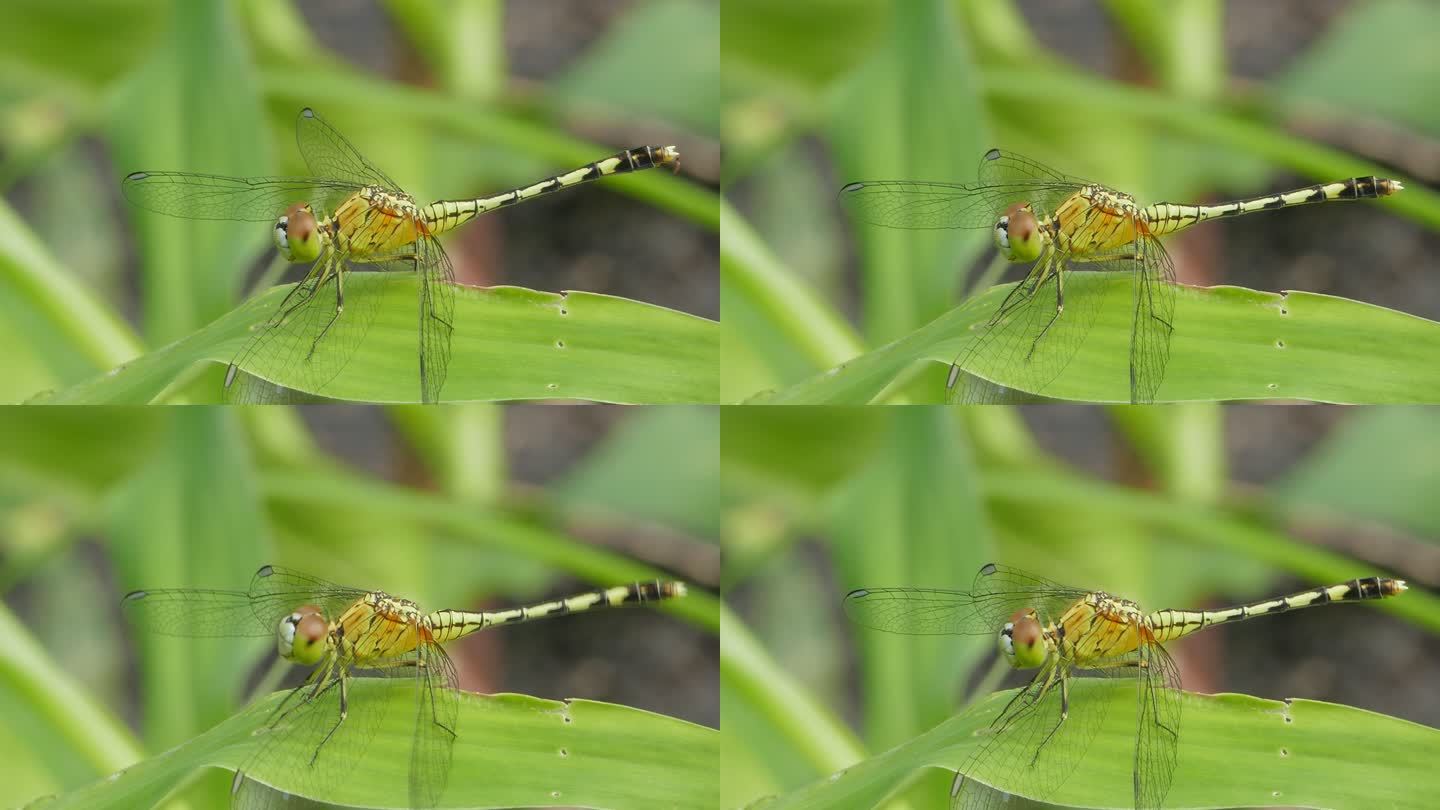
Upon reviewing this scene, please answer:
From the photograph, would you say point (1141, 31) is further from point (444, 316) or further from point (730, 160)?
point (444, 316)

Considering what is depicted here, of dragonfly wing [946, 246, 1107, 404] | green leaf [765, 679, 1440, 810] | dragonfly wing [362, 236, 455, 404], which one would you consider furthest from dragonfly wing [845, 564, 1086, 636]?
dragonfly wing [362, 236, 455, 404]

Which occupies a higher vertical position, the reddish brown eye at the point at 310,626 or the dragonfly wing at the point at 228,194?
the dragonfly wing at the point at 228,194

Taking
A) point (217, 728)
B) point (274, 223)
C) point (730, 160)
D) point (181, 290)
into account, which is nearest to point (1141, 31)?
point (730, 160)

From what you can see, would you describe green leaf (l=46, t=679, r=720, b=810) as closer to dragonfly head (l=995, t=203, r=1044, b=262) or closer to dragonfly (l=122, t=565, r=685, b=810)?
dragonfly (l=122, t=565, r=685, b=810)

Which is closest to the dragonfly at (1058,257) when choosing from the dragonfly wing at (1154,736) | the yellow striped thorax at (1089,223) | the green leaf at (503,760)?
the yellow striped thorax at (1089,223)

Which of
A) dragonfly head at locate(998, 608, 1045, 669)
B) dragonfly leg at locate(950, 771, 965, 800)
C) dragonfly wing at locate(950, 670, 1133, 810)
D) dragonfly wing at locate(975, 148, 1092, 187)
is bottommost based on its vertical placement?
dragonfly leg at locate(950, 771, 965, 800)

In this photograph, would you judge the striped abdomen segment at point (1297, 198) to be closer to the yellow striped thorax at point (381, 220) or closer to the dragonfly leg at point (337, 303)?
the yellow striped thorax at point (381, 220)
